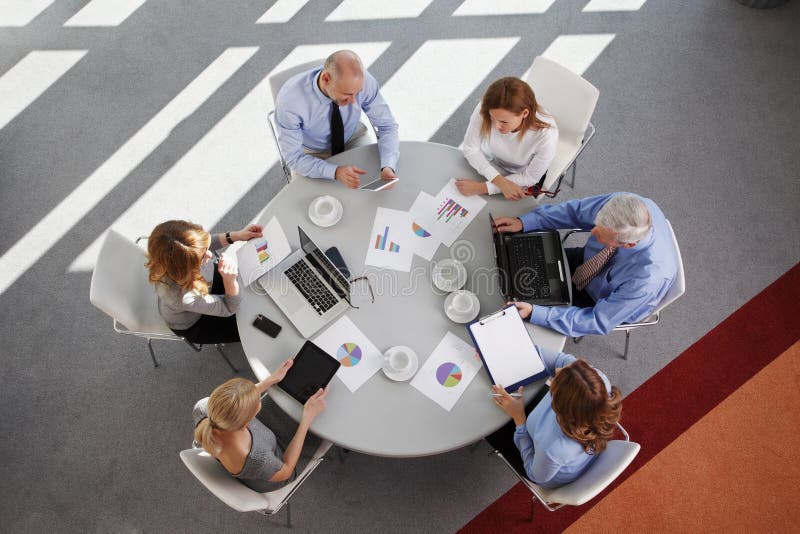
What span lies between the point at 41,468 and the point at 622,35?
5.08m

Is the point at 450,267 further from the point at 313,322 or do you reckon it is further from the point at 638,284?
the point at 638,284

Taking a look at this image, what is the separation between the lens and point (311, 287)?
2.50 metres

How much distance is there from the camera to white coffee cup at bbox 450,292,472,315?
2430 mm

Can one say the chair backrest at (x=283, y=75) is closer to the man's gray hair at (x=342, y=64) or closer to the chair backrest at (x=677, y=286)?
the man's gray hair at (x=342, y=64)

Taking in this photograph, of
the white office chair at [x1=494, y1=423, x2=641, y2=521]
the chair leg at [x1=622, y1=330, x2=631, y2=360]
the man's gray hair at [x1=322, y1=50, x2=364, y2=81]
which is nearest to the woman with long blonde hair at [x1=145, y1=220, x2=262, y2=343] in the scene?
the man's gray hair at [x1=322, y1=50, x2=364, y2=81]

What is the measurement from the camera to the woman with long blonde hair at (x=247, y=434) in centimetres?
201

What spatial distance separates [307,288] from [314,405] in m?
0.55

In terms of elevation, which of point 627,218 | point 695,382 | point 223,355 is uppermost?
point 627,218

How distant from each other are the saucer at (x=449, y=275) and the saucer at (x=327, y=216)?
56cm

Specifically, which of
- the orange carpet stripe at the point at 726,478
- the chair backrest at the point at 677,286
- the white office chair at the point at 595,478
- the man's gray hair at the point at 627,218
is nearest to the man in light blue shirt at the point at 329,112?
the man's gray hair at the point at 627,218

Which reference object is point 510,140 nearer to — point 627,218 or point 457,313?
point 627,218

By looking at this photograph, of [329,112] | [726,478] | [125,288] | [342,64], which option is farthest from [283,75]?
[726,478]

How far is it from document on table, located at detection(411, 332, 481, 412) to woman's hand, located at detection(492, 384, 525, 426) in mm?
143

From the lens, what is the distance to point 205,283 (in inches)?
97.0
